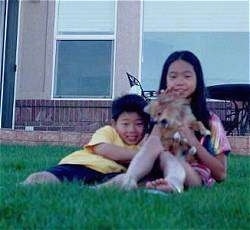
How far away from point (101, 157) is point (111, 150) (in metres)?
0.14

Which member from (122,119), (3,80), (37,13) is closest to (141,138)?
(122,119)

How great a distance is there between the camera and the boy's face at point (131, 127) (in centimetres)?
533

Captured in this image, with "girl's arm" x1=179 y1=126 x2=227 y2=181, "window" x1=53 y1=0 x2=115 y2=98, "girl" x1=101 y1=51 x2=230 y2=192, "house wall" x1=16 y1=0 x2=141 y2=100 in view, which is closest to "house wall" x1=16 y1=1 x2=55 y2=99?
"house wall" x1=16 y1=0 x2=141 y2=100

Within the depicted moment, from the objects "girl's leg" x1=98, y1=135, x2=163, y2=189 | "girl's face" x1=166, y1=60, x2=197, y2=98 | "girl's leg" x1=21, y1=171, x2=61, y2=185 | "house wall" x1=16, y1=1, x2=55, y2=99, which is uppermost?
"house wall" x1=16, y1=1, x2=55, y2=99

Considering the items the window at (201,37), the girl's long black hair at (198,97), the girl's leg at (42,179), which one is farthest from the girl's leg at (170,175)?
the window at (201,37)

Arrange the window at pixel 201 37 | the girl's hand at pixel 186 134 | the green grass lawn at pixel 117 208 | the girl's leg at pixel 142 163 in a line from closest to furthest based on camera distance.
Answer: the green grass lawn at pixel 117 208 < the girl's leg at pixel 142 163 < the girl's hand at pixel 186 134 < the window at pixel 201 37

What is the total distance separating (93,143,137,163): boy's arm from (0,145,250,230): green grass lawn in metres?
0.39

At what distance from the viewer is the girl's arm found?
16.1 ft

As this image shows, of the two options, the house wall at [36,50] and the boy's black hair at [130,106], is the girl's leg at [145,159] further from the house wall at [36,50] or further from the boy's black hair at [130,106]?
the house wall at [36,50]

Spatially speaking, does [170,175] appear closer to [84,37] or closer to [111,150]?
[111,150]

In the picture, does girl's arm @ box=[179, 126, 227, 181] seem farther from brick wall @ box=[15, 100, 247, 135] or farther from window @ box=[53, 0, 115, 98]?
window @ box=[53, 0, 115, 98]

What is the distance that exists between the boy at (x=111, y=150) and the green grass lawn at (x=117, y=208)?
30cm

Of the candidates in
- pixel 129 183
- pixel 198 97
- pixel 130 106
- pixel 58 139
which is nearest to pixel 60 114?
pixel 58 139

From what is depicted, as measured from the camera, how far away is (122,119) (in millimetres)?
5375
